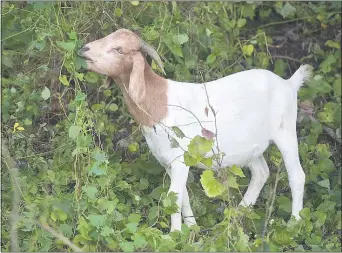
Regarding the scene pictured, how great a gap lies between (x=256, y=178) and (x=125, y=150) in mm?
1001

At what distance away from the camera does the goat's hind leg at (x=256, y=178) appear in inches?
247

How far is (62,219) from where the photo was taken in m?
5.62

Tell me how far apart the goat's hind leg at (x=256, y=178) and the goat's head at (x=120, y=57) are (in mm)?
1035

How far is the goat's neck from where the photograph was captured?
566cm

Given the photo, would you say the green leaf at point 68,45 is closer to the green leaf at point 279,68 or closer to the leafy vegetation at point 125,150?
the leafy vegetation at point 125,150

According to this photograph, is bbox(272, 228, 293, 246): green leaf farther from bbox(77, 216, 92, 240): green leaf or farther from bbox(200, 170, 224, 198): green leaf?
bbox(77, 216, 92, 240): green leaf

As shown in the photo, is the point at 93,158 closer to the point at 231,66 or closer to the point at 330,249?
the point at 330,249

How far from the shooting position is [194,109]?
572 centimetres

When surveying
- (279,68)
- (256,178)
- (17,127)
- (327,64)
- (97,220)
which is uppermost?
(97,220)

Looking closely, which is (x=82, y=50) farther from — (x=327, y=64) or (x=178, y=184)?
(x=327, y=64)

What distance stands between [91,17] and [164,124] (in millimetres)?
1306

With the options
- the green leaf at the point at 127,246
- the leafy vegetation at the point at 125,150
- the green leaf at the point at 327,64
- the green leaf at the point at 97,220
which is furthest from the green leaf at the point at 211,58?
the green leaf at the point at 127,246

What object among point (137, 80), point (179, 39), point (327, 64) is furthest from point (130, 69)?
point (327, 64)

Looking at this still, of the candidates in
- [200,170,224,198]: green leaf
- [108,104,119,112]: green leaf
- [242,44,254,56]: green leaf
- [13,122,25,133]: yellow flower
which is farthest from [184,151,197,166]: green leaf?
[242,44,254,56]: green leaf
